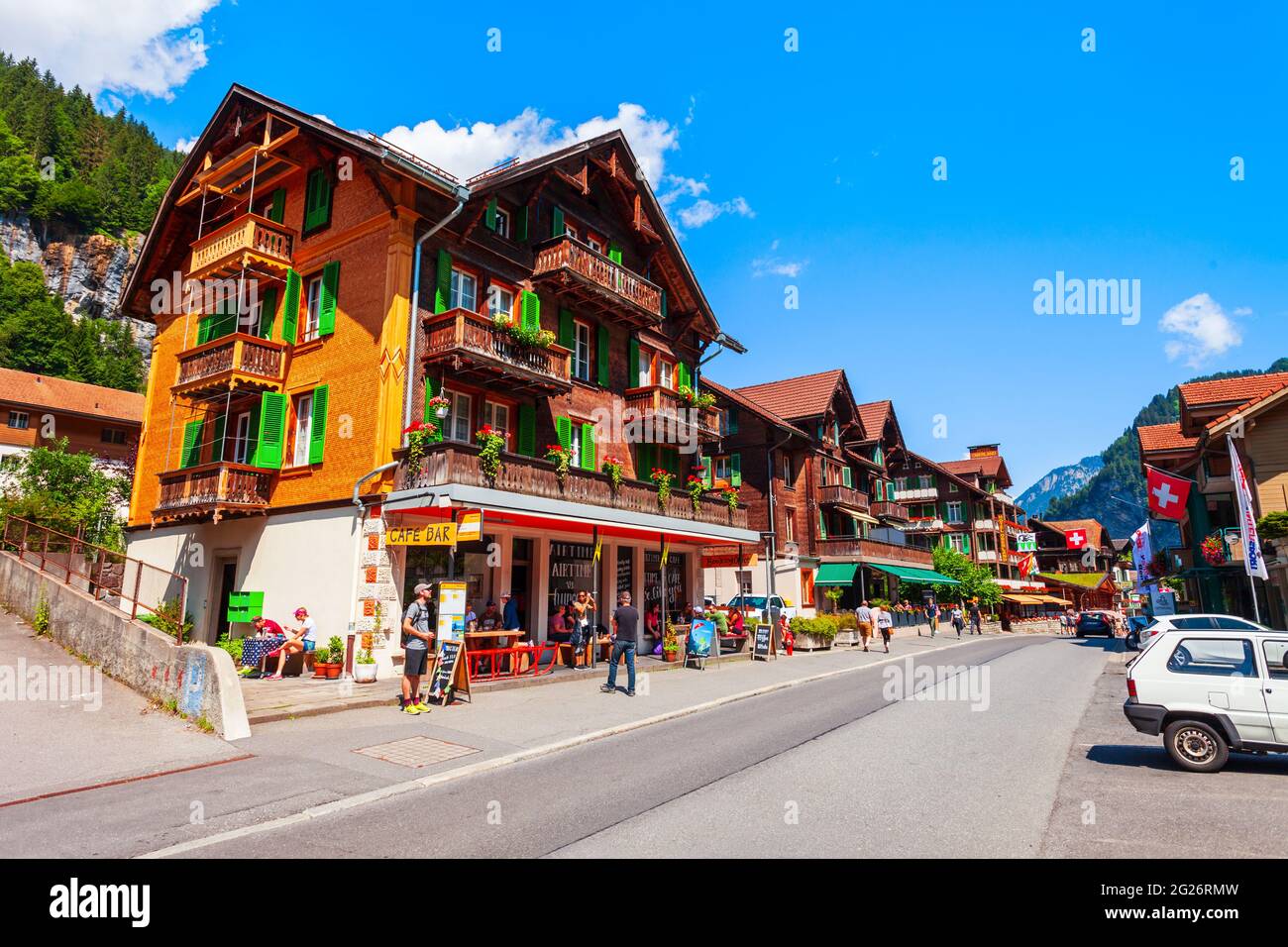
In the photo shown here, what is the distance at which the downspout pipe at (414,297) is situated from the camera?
17.1 m

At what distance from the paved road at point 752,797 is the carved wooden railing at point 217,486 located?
40.9 feet

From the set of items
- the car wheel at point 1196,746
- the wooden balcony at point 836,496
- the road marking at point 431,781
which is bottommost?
the road marking at point 431,781

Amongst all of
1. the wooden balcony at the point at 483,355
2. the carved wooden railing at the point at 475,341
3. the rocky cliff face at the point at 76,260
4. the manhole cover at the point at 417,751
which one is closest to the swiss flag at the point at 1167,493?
the wooden balcony at the point at 483,355

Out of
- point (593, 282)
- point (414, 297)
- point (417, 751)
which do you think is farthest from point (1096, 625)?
point (417, 751)

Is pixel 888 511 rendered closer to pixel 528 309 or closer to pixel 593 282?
pixel 593 282

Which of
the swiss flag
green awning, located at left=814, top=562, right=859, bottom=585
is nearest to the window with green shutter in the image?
green awning, located at left=814, top=562, right=859, bottom=585

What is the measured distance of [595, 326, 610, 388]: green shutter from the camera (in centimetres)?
2333

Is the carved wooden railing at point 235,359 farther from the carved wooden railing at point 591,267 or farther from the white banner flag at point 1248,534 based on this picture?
the white banner flag at point 1248,534

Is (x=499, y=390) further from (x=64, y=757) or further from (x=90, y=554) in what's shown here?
(x=64, y=757)

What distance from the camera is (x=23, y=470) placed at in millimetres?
38781

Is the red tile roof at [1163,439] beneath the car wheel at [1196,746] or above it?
above

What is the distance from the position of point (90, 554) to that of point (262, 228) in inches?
363

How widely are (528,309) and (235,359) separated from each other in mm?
7603
